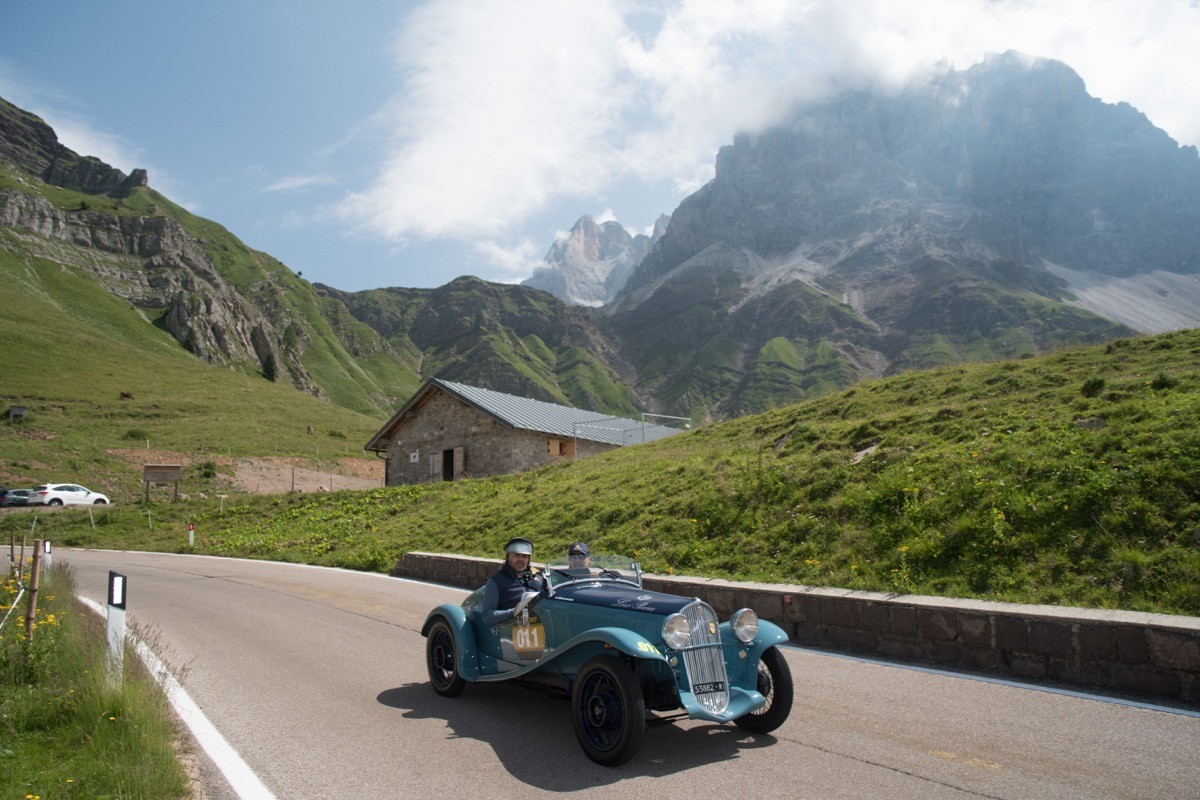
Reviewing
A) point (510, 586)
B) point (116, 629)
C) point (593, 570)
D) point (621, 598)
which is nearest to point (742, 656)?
point (621, 598)

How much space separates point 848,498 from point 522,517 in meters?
8.58

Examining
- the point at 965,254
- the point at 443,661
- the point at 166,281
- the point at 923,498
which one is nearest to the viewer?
the point at 443,661

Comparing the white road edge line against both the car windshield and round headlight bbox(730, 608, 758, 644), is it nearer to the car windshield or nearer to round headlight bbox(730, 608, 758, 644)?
the car windshield

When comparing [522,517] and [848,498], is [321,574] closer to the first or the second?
[522,517]

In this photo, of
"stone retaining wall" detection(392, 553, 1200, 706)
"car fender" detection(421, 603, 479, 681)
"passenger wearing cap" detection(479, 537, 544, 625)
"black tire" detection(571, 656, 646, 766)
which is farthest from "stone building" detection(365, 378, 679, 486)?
"black tire" detection(571, 656, 646, 766)

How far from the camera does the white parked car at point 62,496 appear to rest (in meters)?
34.2

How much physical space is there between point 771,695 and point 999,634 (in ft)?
9.71

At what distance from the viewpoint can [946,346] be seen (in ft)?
444

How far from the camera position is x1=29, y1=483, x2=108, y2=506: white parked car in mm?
34250

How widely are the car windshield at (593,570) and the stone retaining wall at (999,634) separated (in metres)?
2.99

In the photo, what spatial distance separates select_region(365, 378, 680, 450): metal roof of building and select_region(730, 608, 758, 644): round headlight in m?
25.0

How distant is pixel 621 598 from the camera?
5652mm

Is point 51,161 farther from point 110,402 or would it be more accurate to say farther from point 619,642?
point 619,642

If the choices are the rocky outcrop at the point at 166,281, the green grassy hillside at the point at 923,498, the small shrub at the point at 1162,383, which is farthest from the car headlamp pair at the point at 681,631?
the rocky outcrop at the point at 166,281
